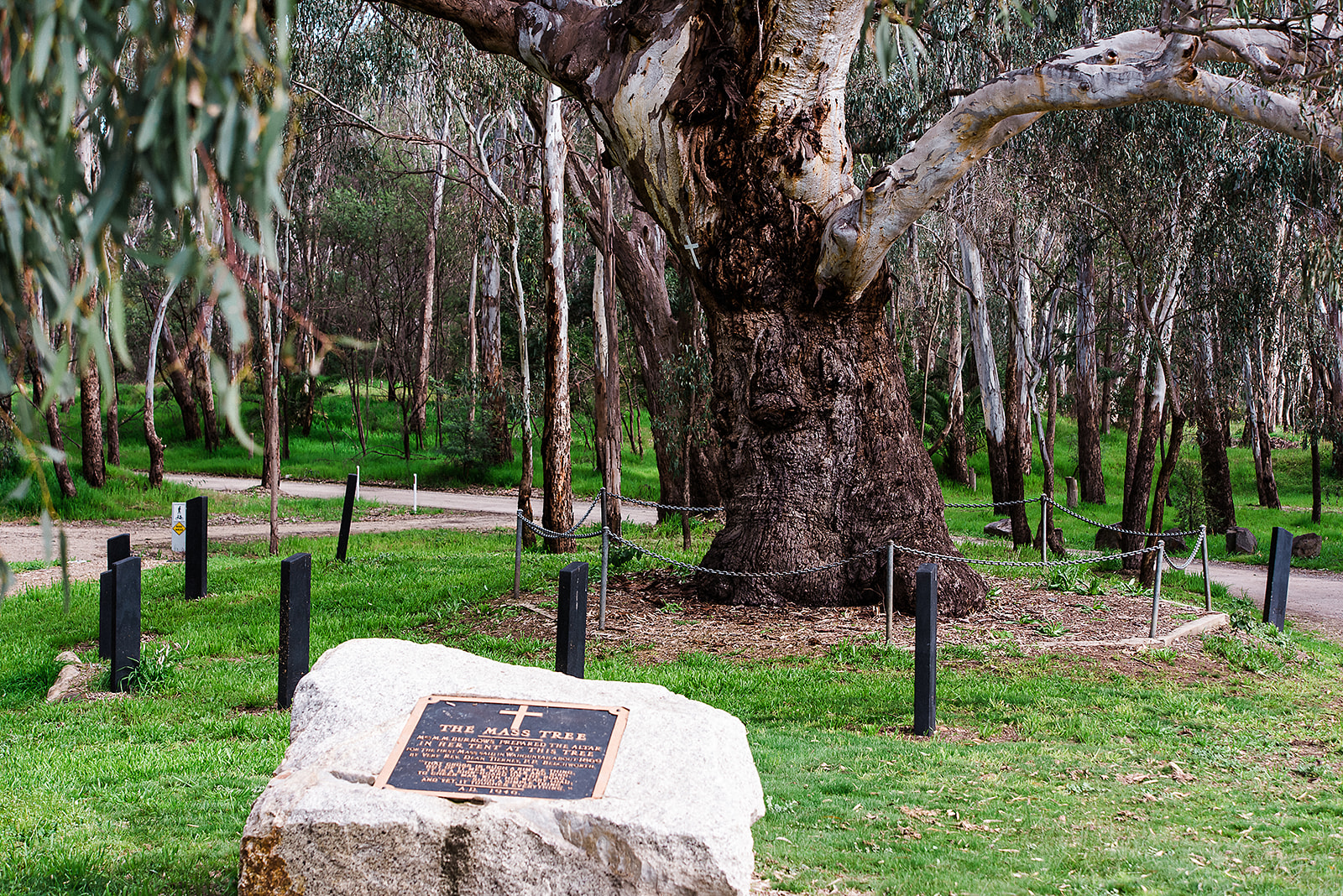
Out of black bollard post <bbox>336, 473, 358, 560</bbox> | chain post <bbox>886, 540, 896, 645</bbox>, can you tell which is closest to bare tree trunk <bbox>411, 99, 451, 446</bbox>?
black bollard post <bbox>336, 473, 358, 560</bbox>

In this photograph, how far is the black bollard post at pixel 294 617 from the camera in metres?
6.84

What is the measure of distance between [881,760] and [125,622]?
5.32 meters

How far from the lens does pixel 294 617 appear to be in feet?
22.5

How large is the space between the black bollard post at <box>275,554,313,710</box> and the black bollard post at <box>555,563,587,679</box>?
1783 millimetres

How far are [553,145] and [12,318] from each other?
13.1m

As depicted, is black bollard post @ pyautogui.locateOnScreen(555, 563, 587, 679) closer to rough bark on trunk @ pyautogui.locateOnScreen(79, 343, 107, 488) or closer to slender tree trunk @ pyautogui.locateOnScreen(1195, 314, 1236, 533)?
slender tree trunk @ pyautogui.locateOnScreen(1195, 314, 1236, 533)

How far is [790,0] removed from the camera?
364 inches

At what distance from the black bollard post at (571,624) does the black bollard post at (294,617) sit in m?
1.78

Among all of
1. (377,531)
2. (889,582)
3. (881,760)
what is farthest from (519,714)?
(377,531)

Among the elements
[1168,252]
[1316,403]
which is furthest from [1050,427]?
[1168,252]

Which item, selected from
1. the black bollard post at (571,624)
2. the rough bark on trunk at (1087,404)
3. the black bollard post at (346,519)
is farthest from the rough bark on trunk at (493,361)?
the black bollard post at (571,624)

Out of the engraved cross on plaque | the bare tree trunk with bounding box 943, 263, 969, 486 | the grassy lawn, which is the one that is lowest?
the grassy lawn

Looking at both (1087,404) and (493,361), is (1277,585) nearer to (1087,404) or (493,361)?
(1087,404)

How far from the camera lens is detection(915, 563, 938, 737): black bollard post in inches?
263
